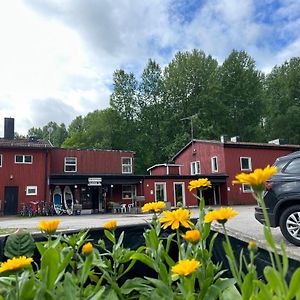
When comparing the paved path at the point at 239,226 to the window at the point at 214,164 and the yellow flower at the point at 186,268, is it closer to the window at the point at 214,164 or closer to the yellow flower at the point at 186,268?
the yellow flower at the point at 186,268

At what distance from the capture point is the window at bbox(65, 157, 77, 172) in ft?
92.3

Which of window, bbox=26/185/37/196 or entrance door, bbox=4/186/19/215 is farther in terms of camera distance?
window, bbox=26/185/37/196

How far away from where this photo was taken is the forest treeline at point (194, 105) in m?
44.0

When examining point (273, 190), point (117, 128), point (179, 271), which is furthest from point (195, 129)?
point (179, 271)

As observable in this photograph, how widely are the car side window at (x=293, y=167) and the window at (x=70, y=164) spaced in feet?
76.6

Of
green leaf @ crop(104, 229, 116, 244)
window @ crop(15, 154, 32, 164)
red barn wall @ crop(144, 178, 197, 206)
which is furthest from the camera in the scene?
red barn wall @ crop(144, 178, 197, 206)

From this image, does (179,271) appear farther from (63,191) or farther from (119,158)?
(119,158)

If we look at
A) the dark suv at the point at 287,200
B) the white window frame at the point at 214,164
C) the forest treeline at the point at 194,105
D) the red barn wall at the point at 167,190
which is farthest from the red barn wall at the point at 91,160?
the dark suv at the point at 287,200

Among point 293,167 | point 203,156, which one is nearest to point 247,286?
point 293,167

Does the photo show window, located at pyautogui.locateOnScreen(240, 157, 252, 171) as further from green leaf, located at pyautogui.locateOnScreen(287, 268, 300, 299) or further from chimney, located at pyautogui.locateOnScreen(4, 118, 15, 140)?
green leaf, located at pyautogui.locateOnScreen(287, 268, 300, 299)

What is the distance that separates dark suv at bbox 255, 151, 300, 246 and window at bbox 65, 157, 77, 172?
→ 23.0m

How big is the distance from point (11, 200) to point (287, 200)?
72.9 feet

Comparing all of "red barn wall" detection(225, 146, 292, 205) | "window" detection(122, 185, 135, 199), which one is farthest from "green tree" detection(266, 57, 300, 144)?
"window" detection(122, 185, 135, 199)

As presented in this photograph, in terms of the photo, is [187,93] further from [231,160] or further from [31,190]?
[31,190]
